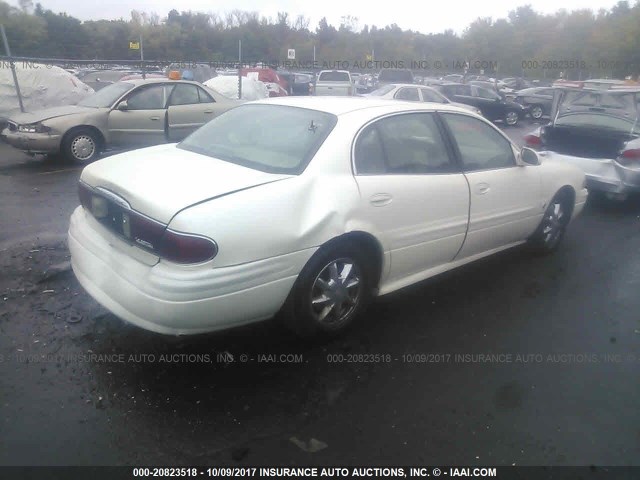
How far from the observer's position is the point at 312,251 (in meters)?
3.09

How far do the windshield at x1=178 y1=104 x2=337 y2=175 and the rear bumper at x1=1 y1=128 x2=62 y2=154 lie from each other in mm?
5795

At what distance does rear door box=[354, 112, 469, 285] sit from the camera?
136 inches

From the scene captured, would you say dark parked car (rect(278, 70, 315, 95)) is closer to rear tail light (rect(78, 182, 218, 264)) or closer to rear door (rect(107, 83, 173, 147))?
rear door (rect(107, 83, 173, 147))

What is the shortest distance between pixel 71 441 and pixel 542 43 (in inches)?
2155

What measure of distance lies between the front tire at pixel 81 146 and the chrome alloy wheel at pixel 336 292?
7174 millimetres

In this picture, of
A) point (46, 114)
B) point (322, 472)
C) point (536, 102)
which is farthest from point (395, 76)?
point (322, 472)

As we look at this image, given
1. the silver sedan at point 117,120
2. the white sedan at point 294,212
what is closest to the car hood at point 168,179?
the white sedan at point 294,212

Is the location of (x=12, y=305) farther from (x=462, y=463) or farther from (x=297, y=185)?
(x=462, y=463)

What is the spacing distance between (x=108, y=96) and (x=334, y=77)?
1275 cm

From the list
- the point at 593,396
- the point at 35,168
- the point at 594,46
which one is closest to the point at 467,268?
the point at 593,396

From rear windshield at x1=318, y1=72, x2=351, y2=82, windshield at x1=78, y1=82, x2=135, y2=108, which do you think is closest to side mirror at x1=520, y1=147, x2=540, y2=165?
windshield at x1=78, y1=82, x2=135, y2=108

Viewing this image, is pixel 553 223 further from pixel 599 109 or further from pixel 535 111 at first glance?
pixel 535 111

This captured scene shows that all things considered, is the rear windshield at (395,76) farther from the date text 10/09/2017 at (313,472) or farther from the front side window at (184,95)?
the date text 10/09/2017 at (313,472)

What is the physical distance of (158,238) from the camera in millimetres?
2766
